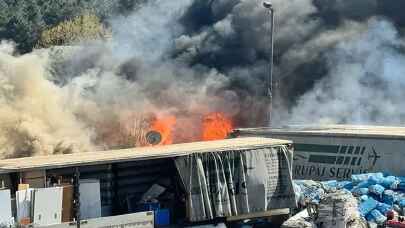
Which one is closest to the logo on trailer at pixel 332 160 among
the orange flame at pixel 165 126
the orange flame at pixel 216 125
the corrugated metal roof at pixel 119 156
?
the corrugated metal roof at pixel 119 156

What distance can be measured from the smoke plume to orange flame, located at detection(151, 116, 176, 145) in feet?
0.96

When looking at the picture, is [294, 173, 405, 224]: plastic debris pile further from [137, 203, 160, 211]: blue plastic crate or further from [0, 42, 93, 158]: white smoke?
[0, 42, 93, 158]: white smoke

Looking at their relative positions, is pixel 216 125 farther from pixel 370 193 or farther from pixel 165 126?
pixel 370 193

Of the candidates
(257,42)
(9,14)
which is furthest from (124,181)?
(9,14)

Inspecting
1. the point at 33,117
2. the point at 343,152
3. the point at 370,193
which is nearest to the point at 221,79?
the point at 33,117

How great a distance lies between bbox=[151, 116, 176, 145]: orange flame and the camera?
39.3 m

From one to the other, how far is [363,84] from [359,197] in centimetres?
2177

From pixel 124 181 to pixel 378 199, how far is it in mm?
8318

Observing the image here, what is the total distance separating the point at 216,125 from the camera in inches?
1581

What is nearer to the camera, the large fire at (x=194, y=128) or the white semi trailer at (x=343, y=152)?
the white semi trailer at (x=343, y=152)

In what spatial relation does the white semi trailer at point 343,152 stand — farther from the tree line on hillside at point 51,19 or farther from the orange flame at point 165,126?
the tree line on hillside at point 51,19

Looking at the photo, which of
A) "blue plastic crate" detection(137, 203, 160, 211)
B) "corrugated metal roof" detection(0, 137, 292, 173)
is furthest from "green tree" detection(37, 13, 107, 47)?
"blue plastic crate" detection(137, 203, 160, 211)

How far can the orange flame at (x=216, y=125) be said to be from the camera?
39.8 m

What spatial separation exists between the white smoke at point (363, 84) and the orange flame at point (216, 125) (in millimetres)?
4362
